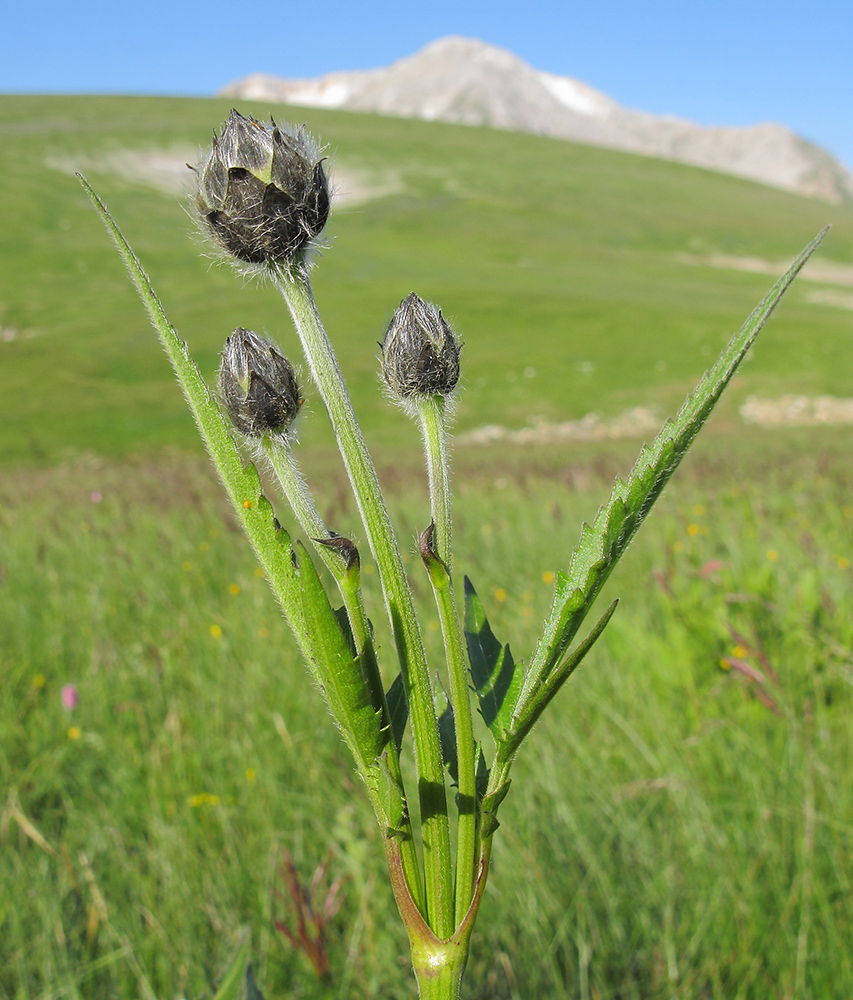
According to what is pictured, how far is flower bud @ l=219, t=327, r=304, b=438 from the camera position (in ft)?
2.82

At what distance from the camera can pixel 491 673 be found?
34.3 inches

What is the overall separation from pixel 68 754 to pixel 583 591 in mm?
2940

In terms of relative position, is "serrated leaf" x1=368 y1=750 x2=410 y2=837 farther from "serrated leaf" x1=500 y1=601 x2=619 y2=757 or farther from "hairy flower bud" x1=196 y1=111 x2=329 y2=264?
"hairy flower bud" x1=196 y1=111 x2=329 y2=264

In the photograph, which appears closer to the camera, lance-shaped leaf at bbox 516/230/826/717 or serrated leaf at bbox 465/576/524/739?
lance-shaped leaf at bbox 516/230/826/717

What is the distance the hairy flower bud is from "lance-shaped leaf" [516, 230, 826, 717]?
0.39 meters

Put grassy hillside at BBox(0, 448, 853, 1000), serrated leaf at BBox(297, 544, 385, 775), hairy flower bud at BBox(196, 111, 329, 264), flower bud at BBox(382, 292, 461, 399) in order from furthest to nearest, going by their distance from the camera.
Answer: grassy hillside at BBox(0, 448, 853, 1000) → flower bud at BBox(382, 292, 461, 399) → hairy flower bud at BBox(196, 111, 329, 264) → serrated leaf at BBox(297, 544, 385, 775)

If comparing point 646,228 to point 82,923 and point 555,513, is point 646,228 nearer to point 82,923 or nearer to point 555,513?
point 555,513

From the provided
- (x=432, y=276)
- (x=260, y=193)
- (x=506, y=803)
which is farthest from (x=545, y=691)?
(x=432, y=276)

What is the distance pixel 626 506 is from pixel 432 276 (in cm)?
4325

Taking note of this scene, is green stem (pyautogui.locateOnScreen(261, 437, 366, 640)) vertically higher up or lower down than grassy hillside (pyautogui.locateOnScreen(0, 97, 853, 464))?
higher up

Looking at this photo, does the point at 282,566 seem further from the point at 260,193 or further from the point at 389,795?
the point at 260,193

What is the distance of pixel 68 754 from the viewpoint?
310 cm

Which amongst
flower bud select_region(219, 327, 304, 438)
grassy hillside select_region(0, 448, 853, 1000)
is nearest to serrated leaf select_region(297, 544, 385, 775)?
flower bud select_region(219, 327, 304, 438)

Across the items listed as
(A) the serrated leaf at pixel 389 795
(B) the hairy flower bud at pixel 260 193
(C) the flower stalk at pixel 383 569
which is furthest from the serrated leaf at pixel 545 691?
(B) the hairy flower bud at pixel 260 193
